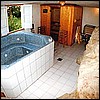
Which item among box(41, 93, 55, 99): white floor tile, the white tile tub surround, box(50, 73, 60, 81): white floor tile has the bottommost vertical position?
box(41, 93, 55, 99): white floor tile

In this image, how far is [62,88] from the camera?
4.80 metres

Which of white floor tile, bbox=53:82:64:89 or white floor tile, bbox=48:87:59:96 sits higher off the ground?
white floor tile, bbox=53:82:64:89

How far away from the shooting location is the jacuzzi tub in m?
4.07

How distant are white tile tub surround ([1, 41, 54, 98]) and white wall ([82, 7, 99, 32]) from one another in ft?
13.7

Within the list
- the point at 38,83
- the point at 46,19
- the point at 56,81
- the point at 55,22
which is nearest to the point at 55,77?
the point at 56,81

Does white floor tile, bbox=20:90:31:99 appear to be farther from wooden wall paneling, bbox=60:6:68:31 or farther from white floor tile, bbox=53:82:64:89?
wooden wall paneling, bbox=60:6:68:31

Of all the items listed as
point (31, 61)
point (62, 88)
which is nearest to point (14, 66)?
point (31, 61)

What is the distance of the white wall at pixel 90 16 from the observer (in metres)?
8.57

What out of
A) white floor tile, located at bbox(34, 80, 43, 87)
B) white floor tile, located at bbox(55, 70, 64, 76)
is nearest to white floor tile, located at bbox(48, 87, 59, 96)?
white floor tile, located at bbox(34, 80, 43, 87)

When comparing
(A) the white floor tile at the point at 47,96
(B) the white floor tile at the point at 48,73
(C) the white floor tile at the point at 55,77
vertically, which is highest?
(B) the white floor tile at the point at 48,73

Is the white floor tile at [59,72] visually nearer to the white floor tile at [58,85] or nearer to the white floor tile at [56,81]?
the white floor tile at [56,81]

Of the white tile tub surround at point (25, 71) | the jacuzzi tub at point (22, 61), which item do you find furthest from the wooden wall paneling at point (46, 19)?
the white tile tub surround at point (25, 71)

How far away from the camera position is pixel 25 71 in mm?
4566

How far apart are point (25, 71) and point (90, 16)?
5997mm
